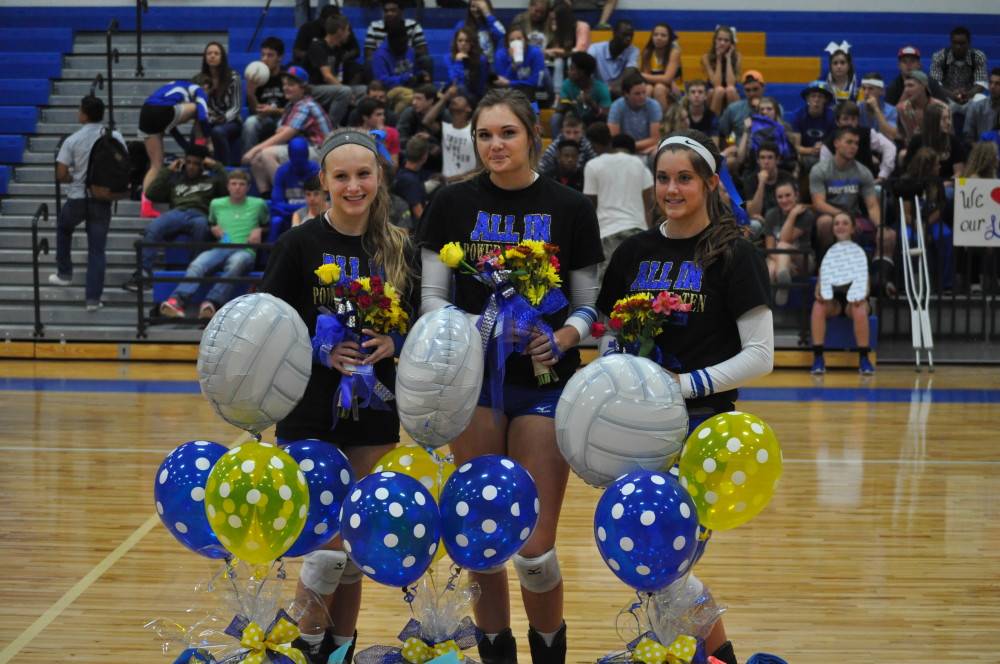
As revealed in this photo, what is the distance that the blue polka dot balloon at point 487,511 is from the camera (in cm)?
248

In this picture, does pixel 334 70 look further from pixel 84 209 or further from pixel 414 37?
pixel 84 209

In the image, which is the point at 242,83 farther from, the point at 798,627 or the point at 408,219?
the point at 798,627

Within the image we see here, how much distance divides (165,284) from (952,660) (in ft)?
23.7

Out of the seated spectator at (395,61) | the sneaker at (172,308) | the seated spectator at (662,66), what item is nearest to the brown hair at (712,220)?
the sneaker at (172,308)

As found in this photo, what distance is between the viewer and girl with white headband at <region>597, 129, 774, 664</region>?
2.71 metres

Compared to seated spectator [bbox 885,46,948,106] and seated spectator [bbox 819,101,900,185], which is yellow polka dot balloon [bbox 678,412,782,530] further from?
seated spectator [bbox 885,46,948,106]

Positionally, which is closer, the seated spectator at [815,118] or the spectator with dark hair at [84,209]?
the spectator with dark hair at [84,209]

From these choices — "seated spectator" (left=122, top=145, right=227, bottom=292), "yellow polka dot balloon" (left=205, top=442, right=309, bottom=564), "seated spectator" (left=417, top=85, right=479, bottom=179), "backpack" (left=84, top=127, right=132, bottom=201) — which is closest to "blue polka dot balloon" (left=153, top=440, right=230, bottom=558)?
"yellow polka dot balloon" (left=205, top=442, right=309, bottom=564)

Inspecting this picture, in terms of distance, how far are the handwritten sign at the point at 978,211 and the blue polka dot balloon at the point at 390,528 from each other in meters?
7.49

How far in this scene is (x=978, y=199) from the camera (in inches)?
348

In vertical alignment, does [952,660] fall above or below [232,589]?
below

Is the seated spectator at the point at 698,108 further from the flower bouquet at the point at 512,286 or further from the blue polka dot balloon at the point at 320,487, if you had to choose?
the blue polka dot balloon at the point at 320,487

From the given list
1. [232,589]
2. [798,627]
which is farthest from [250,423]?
[798,627]

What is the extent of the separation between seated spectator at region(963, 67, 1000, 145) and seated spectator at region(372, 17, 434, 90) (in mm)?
5060
